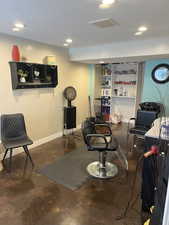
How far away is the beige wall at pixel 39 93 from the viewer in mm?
3049

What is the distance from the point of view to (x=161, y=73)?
168 inches

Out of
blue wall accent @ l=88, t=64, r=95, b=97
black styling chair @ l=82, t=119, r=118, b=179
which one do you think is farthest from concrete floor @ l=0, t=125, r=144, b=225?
blue wall accent @ l=88, t=64, r=95, b=97

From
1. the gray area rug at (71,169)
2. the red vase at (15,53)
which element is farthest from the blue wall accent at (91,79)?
the red vase at (15,53)

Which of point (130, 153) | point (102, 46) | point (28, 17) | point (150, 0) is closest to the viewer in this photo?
point (150, 0)

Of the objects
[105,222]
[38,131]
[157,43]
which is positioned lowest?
[105,222]

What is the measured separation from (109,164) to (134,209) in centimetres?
106

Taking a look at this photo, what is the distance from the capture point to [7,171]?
2.76 meters

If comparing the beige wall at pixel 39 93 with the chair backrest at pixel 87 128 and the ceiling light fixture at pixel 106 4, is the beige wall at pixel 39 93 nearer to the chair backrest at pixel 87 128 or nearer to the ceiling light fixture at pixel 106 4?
the chair backrest at pixel 87 128

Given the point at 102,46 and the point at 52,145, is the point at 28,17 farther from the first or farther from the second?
the point at 52,145

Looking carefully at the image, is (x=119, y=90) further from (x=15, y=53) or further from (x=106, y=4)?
(x=106, y=4)

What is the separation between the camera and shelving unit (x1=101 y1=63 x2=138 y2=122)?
223 inches

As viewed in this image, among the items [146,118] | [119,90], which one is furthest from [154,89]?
[119,90]

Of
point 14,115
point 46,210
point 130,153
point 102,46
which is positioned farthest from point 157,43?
point 46,210

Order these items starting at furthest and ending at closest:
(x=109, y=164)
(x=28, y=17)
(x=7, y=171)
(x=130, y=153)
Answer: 1. (x=130, y=153)
2. (x=109, y=164)
3. (x=7, y=171)
4. (x=28, y=17)
